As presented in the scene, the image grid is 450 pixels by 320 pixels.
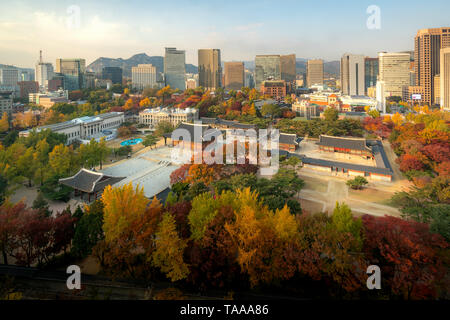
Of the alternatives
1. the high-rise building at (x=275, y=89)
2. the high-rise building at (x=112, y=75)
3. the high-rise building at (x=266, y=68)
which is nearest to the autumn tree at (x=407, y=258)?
the high-rise building at (x=275, y=89)

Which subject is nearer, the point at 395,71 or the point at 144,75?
the point at 395,71

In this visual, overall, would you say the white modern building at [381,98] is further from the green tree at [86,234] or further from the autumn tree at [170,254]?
the green tree at [86,234]

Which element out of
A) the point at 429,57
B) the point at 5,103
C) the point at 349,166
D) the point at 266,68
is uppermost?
the point at 266,68

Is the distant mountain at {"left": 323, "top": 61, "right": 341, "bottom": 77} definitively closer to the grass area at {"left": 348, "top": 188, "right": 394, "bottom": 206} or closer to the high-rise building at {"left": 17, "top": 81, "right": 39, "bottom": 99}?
the high-rise building at {"left": 17, "top": 81, "right": 39, "bottom": 99}

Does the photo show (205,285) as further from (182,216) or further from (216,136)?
(216,136)

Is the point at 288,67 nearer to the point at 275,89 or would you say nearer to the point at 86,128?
the point at 275,89

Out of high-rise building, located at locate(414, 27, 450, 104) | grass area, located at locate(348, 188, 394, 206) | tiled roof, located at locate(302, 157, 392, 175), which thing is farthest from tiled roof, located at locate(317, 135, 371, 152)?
high-rise building, located at locate(414, 27, 450, 104)

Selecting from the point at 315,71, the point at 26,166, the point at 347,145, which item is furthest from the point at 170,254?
the point at 315,71
